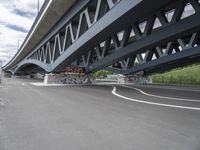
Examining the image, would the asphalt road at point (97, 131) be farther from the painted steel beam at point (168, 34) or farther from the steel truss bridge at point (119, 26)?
the painted steel beam at point (168, 34)

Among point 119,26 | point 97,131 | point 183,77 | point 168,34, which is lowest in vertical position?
point 97,131

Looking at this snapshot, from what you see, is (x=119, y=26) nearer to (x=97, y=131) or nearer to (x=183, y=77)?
(x=97, y=131)

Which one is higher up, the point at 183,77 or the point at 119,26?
the point at 119,26

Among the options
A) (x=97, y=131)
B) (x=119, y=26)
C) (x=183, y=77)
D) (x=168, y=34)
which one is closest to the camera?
(x=97, y=131)

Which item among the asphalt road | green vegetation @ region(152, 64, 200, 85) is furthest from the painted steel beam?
green vegetation @ region(152, 64, 200, 85)

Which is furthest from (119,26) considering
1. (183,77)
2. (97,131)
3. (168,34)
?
(183,77)

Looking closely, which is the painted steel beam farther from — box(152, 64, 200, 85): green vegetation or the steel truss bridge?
box(152, 64, 200, 85): green vegetation

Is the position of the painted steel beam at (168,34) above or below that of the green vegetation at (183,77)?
above

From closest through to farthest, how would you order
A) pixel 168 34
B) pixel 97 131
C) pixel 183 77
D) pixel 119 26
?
pixel 97 131
pixel 119 26
pixel 168 34
pixel 183 77

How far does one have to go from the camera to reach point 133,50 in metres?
22.6

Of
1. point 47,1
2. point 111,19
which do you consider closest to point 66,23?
point 47,1

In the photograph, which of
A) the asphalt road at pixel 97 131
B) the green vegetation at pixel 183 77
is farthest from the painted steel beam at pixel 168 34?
the green vegetation at pixel 183 77

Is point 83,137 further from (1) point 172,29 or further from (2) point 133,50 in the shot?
(2) point 133,50

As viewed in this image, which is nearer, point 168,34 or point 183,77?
point 168,34
